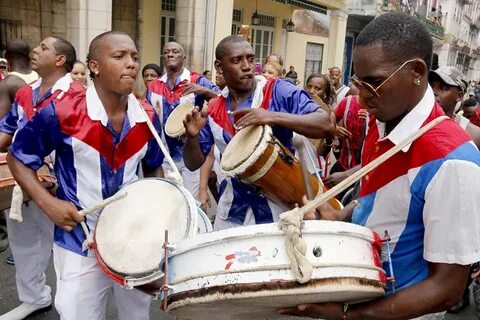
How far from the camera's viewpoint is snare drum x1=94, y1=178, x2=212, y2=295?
234 cm

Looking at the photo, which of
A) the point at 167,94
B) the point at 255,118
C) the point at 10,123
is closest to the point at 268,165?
the point at 255,118

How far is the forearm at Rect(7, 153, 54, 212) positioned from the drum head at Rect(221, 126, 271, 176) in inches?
38.6

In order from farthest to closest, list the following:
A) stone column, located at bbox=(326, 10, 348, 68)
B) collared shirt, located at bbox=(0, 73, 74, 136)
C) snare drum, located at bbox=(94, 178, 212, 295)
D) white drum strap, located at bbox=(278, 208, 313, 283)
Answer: stone column, located at bbox=(326, 10, 348, 68), collared shirt, located at bbox=(0, 73, 74, 136), snare drum, located at bbox=(94, 178, 212, 295), white drum strap, located at bbox=(278, 208, 313, 283)

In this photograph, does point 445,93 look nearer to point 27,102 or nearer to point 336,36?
point 27,102

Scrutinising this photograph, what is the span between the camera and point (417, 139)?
171cm

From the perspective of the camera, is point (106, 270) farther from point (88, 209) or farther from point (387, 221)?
point (387, 221)

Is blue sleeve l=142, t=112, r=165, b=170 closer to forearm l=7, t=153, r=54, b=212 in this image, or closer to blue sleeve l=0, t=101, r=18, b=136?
forearm l=7, t=153, r=54, b=212

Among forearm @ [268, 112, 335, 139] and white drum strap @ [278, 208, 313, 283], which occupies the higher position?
forearm @ [268, 112, 335, 139]

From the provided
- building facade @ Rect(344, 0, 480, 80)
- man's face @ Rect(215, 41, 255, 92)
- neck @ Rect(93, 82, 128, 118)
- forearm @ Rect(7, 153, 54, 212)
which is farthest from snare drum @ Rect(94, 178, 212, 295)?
building facade @ Rect(344, 0, 480, 80)

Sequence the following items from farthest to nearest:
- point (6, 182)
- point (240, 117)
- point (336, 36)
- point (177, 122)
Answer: point (336, 36)
point (177, 122)
point (6, 182)
point (240, 117)

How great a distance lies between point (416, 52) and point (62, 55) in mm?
3077

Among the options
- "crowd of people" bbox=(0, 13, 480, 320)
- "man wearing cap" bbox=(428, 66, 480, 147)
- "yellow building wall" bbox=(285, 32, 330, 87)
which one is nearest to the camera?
"crowd of people" bbox=(0, 13, 480, 320)

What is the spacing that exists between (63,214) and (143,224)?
1.43 feet

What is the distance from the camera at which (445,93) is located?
11.5 ft
